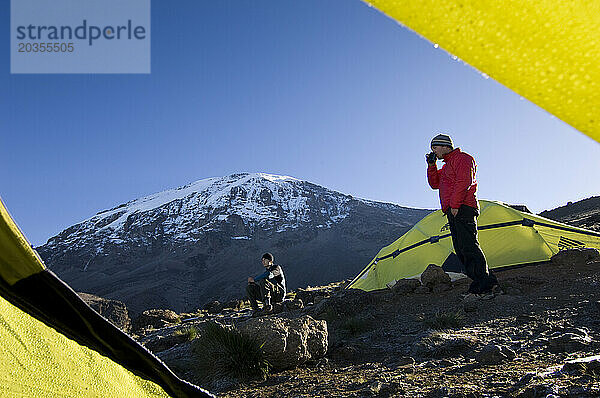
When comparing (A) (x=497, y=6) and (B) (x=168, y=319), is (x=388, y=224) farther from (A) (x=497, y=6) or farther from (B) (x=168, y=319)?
(A) (x=497, y=6)

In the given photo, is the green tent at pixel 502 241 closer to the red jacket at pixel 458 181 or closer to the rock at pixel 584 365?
the red jacket at pixel 458 181

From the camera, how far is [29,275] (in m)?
1.04

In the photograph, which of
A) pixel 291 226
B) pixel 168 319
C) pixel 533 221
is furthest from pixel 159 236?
pixel 533 221

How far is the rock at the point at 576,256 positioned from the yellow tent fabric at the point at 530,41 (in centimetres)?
561

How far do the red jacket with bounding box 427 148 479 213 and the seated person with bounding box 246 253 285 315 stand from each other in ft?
10.4

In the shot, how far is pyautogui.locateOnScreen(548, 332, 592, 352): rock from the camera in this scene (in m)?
2.34

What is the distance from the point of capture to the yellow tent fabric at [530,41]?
44cm

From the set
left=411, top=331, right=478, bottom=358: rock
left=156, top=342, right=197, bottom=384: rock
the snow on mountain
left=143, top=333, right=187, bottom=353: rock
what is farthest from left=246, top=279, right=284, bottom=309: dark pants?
the snow on mountain

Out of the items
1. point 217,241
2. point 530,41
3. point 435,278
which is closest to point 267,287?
point 435,278

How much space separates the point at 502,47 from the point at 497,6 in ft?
0.16

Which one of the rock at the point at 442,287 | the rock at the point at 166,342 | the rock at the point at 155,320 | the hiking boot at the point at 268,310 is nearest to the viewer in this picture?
the rock at the point at 166,342

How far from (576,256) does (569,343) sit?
3.33 meters

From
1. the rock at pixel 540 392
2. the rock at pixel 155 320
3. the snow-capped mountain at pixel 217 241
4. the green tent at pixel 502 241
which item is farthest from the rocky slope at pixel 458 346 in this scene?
the snow-capped mountain at pixel 217 241

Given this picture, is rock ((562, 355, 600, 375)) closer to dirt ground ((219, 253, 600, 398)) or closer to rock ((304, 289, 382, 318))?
dirt ground ((219, 253, 600, 398))
